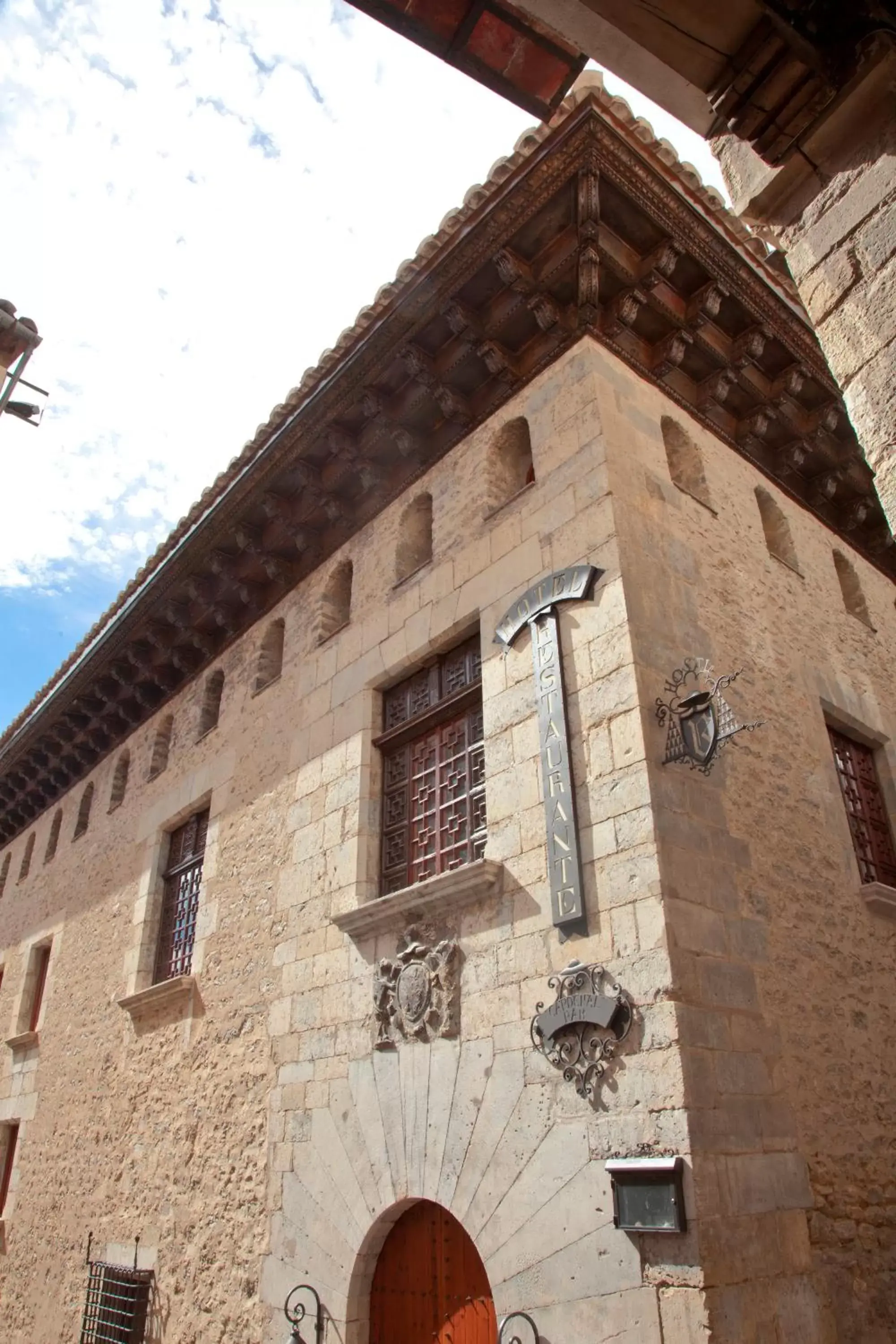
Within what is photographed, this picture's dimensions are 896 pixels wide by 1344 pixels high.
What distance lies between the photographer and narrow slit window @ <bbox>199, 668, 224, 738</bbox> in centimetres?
898

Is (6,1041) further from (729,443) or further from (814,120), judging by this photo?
(814,120)

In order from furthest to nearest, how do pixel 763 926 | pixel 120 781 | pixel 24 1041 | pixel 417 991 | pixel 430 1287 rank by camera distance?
pixel 120 781 → pixel 24 1041 → pixel 417 991 → pixel 430 1287 → pixel 763 926

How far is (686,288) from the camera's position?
624cm

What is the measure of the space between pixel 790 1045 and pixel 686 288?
15.8 feet

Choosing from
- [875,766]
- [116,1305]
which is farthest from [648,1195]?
[116,1305]

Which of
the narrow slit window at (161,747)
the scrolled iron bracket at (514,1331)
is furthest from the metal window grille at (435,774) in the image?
the narrow slit window at (161,747)

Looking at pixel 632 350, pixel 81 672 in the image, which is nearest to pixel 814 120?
pixel 632 350

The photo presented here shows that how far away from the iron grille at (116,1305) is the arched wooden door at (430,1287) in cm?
263

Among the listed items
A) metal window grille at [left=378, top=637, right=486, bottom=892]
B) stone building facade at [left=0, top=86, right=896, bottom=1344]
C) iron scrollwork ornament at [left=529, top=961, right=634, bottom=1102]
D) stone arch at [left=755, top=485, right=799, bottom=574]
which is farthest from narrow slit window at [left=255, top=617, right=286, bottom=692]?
iron scrollwork ornament at [left=529, top=961, right=634, bottom=1102]

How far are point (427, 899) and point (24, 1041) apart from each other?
738cm

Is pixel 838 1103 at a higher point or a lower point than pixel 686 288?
lower

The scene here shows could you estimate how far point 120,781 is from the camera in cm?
1066

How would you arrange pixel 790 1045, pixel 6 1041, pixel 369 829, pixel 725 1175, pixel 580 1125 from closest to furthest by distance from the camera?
pixel 725 1175, pixel 580 1125, pixel 790 1045, pixel 369 829, pixel 6 1041

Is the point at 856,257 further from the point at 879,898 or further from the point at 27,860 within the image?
the point at 27,860
